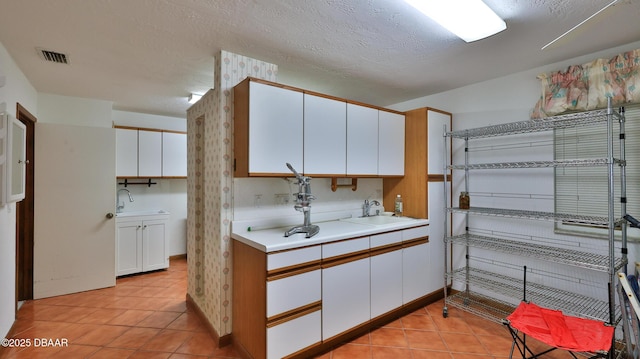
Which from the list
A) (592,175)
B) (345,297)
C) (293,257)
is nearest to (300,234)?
(293,257)

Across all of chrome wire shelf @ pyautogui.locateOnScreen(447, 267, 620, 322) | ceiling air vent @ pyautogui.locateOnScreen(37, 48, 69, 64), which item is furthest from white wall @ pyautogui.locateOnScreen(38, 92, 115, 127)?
chrome wire shelf @ pyautogui.locateOnScreen(447, 267, 620, 322)

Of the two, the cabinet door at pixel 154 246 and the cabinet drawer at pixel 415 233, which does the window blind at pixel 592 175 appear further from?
the cabinet door at pixel 154 246

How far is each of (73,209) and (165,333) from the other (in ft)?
6.60

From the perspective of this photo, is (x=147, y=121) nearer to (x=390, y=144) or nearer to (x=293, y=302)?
(x=390, y=144)

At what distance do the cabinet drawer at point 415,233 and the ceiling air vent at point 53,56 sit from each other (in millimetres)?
3354

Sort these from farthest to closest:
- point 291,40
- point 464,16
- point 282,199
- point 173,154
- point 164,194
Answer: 1. point 164,194
2. point 173,154
3. point 282,199
4. point 291,40
5. point 464,16

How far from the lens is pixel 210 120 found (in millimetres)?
2561

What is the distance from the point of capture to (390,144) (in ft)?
10.3

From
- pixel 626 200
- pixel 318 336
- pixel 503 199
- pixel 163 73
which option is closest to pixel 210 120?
pixel 163 73

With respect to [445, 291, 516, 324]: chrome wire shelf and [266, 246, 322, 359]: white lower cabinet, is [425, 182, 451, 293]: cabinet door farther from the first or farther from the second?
[266, 246, 322, 359]: white lower cabinet

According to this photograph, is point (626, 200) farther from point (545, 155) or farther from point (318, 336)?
point (318, 336)

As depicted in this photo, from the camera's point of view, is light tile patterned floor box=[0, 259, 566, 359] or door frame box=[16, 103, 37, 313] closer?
light tile patterned floor box=[0, 259, 566, 359]

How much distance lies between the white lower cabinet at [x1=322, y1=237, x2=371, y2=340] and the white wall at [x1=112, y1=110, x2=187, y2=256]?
3.03m

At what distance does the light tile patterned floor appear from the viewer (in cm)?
226
